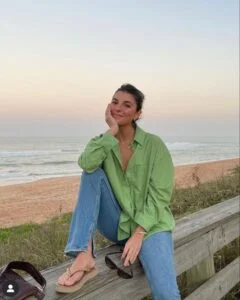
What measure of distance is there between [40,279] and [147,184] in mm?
746

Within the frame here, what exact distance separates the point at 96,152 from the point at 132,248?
19.4 inches

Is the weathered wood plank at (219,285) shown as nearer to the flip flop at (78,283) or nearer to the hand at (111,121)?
the flip flop at (78,283)

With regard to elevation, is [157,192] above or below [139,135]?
below

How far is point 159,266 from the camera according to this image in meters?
2.08

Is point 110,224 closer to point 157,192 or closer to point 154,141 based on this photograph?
point 157,192

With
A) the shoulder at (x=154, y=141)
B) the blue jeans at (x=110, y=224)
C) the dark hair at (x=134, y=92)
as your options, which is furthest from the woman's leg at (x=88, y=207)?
the dark hair at (x=134, y=92)

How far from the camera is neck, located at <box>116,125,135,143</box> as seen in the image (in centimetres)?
232

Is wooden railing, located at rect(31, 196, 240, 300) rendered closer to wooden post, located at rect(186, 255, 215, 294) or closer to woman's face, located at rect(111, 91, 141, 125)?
wooden post, located at rect(186, 255, 215, 294)

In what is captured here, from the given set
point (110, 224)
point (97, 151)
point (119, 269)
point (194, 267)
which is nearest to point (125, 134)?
point (97, 151)

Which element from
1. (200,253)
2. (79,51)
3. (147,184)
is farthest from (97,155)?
(79,51)

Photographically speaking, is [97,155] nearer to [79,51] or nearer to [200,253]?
[200,253]

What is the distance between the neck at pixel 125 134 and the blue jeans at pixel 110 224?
308 millimetres

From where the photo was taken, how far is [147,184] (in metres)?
2.20

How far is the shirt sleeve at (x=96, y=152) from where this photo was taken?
201cm
